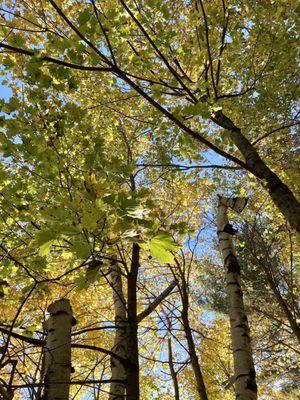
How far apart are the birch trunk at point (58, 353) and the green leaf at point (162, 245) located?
641mm

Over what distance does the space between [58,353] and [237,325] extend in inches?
86.6

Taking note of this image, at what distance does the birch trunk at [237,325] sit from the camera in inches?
116

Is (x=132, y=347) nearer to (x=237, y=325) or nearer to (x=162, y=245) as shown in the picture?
(x=237, y=325)

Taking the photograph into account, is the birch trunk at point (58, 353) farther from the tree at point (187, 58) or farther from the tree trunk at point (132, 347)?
the tree at point (187, 58)

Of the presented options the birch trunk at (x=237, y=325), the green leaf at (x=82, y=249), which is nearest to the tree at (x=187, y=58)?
the birch trunk at (x=237, y=325)

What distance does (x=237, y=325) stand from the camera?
332 cm

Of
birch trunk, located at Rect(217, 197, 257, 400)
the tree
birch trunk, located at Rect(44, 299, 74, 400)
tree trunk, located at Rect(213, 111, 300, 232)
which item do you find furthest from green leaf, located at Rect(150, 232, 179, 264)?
tree trunk, located at Rect(213, 111, 300, 232)

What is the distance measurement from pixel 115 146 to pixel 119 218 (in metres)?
4.38

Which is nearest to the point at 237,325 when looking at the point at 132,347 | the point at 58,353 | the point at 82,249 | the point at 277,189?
the point at 132,347

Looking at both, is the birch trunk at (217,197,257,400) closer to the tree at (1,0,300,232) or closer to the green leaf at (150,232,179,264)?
the tree at (1,0,300,232)

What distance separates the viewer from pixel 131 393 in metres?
2.30

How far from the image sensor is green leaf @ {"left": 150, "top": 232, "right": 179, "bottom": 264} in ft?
4.83

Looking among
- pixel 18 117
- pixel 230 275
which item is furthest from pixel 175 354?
pixel 18 117

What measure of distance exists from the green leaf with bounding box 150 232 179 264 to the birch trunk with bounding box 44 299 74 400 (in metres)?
0.64
